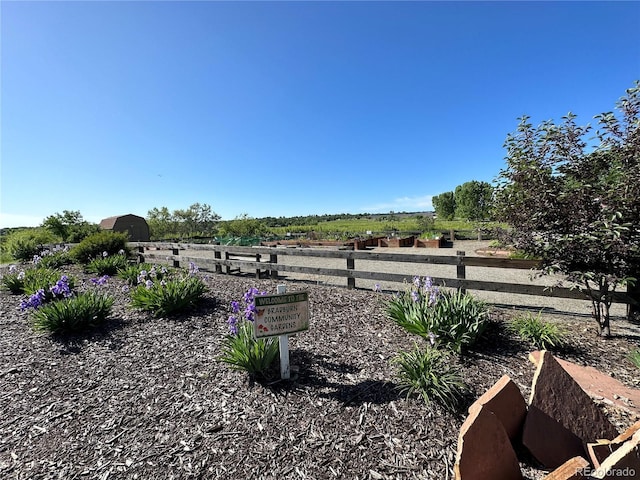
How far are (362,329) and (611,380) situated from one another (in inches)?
106

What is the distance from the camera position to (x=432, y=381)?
273 cm

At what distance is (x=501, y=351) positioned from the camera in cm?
352

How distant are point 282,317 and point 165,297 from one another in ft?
9.88

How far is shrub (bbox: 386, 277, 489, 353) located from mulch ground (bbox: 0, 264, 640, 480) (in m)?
0.22

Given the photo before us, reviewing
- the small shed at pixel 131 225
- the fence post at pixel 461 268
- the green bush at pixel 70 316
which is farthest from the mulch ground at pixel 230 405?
the small shed at pixel 131 225

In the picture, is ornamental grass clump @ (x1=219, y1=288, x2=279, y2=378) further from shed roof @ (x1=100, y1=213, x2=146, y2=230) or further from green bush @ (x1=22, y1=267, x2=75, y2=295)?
shed roof @ (x1=100, y1=213, x2=146, y2=230)

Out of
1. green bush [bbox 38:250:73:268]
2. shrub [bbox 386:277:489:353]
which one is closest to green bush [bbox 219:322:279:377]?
shrub [bbox 386:277:489:353]

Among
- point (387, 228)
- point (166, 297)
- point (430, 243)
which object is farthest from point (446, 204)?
point (166, 297)

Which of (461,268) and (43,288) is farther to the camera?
(43,288)

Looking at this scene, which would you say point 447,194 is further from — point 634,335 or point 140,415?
point 140,415

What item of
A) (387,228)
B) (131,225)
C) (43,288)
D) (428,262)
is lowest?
(43,288)

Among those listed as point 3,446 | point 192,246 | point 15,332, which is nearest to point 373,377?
point 3,446

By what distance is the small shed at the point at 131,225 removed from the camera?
35.7 m

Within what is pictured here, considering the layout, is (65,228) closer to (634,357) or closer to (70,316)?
(70,316)
